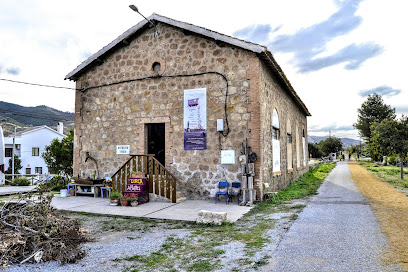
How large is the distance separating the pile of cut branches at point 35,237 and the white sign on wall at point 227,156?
17.3 feet

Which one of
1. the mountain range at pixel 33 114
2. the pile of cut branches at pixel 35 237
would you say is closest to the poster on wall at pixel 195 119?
the pile of cut branches at pixel 35 237

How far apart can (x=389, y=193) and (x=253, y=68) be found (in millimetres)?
6901

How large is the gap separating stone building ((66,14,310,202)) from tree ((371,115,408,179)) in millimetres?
7314

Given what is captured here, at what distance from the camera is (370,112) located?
48625mm

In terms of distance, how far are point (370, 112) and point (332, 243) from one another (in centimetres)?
5043

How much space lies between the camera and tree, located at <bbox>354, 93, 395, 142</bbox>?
156 feet

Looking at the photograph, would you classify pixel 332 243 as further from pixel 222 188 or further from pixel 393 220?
pixel 222 188

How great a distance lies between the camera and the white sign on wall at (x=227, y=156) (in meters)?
9.70

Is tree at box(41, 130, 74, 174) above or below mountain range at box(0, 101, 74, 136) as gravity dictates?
below

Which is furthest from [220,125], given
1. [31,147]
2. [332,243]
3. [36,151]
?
[36,151]

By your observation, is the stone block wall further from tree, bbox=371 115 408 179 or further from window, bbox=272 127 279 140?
tree, bbox=371 115 408 179

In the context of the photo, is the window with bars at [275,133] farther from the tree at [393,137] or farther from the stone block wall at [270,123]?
the tree at [393,137]

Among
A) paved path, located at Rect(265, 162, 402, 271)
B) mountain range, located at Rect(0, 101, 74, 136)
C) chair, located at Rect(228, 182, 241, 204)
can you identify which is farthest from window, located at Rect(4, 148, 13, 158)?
paved path, located at Rect(265, 162, 402, 271)

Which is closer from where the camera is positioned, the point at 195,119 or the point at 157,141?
the point at 195,119
